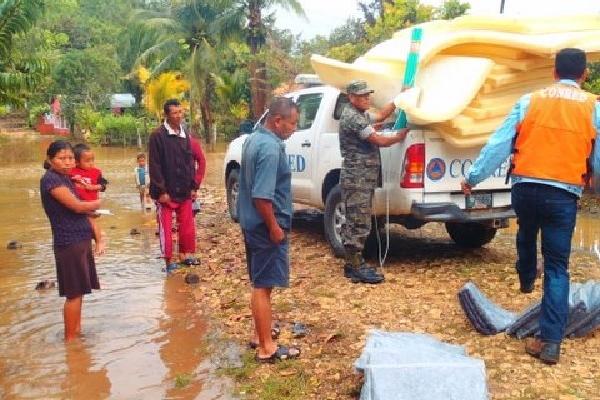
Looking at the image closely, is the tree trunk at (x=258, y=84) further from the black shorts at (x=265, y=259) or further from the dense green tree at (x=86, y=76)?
the black shorts at (x=265, y=259)

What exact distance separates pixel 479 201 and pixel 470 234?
1.33 metres

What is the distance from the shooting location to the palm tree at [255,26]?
84.8ft

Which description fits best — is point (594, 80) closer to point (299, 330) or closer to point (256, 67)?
point (299, 330)

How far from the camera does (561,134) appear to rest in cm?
379

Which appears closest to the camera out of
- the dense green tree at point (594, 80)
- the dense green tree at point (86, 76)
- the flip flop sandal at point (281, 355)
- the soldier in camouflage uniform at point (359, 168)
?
the flip flop sandal at point (281, 355)

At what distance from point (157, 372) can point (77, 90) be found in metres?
40.6

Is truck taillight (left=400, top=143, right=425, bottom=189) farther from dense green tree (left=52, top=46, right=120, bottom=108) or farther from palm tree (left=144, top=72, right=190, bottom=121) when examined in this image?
dense green tree (left=52, top=46, right=120, bottom=108)

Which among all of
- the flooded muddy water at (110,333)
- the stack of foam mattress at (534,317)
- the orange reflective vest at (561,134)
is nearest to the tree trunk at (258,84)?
the flooded muddy water at (110,333)

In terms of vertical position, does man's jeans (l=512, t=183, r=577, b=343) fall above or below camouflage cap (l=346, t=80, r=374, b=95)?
below

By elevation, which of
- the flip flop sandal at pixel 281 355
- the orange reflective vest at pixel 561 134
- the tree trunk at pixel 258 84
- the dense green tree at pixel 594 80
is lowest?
the flip flop sandal at pixel 281 355

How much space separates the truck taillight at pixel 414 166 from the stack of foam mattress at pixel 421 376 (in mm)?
2590

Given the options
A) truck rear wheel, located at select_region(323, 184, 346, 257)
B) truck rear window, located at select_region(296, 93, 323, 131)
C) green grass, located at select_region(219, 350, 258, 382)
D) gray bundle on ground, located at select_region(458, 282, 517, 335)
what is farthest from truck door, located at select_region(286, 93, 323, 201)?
green grass, located at select_region(219, 350, 258, 382)

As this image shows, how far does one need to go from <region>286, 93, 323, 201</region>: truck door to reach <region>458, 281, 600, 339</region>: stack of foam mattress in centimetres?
315

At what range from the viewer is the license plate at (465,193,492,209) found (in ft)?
19.8
